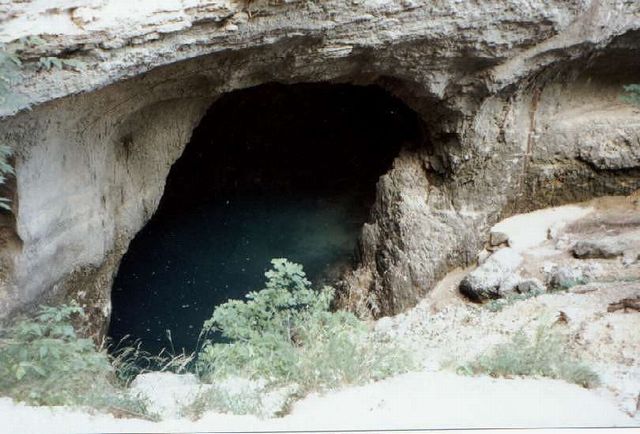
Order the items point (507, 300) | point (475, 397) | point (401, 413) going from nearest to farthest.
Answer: point (401, 413) < point (475, 397) < point (507, 300)

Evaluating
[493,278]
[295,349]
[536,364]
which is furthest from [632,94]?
[295,349]

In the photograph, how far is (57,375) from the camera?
11.2 feet

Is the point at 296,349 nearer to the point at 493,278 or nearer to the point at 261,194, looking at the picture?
the point at 493,278

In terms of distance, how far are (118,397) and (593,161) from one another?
4.14 metres

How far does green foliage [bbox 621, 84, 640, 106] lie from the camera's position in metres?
5.43

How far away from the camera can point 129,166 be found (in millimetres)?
5934

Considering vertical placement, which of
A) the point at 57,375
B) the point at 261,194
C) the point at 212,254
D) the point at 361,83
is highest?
the point at 361,83

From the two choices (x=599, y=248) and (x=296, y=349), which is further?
(x=599, y=248)

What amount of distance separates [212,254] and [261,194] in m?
1.15

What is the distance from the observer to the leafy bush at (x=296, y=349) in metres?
3.59

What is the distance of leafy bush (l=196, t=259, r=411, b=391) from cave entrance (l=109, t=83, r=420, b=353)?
2.00m

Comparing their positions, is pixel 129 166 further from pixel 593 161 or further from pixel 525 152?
pixel 593 161

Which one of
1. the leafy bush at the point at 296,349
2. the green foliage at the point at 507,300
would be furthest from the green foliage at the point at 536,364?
the green foliage at the point at 507,300

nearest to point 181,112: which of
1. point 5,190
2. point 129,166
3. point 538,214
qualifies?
point 129,166
